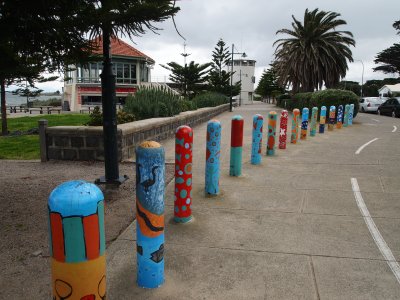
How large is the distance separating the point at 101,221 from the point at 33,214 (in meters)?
2.94

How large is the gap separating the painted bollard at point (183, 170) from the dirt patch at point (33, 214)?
0.68 meters

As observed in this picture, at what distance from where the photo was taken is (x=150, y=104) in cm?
1177

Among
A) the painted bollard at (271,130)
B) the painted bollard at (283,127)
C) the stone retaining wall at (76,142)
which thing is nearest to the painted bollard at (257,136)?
the painted bollard at (271,130)

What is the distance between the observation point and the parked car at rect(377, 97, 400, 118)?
26.4 meters

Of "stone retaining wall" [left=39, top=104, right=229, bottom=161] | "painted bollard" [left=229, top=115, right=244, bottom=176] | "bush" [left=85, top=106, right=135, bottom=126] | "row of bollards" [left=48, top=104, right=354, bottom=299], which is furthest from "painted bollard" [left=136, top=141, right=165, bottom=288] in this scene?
"bush" [left=85, top=106, right=135, bottom=126]

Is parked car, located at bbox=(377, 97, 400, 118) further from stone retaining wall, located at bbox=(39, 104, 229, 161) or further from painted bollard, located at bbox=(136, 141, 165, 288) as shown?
painted bollard, located at bbox=(136, 141, 165, 288)

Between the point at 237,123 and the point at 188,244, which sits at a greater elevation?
the point at 237,123

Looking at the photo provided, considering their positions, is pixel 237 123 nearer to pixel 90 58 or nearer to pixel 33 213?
pixel 90 58

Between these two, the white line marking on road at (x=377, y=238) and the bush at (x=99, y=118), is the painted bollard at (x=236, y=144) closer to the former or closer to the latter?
the white line marking on road at (x=377, y=238)

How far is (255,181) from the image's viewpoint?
6641 millimetres

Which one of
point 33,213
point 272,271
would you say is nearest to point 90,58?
point 33,213

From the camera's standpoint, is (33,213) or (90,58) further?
(90,58)

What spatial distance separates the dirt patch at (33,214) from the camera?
3.22m

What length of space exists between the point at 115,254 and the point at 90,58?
10.2ft
